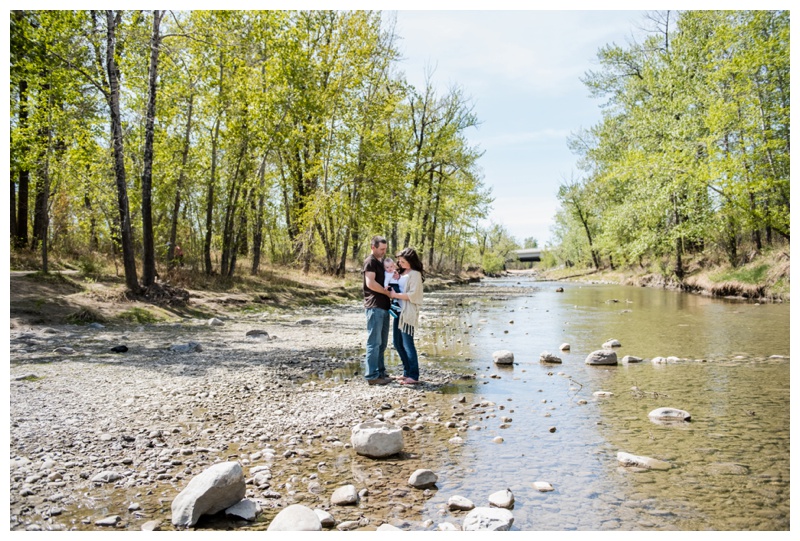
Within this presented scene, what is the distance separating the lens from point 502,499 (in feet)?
14.2

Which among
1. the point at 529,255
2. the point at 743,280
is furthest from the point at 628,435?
the point at 529,255

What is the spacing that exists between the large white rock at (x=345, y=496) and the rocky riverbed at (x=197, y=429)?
7 centimetres

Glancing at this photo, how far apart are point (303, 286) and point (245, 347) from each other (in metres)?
15.2

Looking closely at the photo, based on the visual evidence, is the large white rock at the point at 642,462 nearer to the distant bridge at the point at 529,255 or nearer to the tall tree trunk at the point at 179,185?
the tall tree trunk at the point at 179,185

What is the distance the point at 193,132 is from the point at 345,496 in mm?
25947

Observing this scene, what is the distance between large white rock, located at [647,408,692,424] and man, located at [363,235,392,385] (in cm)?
393

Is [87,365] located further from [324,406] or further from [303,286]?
[303,286]

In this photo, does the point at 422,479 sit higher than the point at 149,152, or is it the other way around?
the point at 149,152

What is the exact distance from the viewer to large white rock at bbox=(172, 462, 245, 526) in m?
3.95

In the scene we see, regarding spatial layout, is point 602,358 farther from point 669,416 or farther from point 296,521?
point 296,521

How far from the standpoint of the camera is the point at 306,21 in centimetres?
3338

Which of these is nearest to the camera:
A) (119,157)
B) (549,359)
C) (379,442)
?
(379,442)

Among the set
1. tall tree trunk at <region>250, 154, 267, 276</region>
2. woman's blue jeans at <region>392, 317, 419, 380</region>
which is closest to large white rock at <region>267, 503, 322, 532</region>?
woman's blue jeans at <region>392, 317, 419, 380</region>

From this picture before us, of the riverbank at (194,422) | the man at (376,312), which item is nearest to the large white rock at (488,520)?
the riverbank at (194,422)
